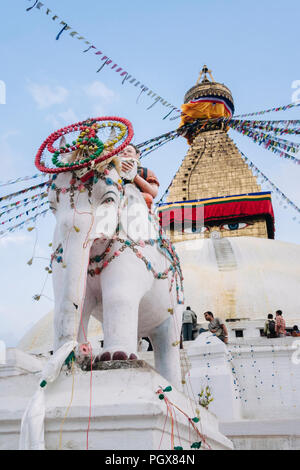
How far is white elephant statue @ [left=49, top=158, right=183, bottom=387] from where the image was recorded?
11.5ft

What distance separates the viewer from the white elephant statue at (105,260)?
11.5ft

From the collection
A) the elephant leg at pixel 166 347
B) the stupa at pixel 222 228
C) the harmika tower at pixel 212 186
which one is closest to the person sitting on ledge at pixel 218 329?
the stupa at pixel 222 228

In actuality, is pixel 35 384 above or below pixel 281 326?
below

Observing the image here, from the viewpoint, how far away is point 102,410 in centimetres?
276

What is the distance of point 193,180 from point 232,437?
20597mm

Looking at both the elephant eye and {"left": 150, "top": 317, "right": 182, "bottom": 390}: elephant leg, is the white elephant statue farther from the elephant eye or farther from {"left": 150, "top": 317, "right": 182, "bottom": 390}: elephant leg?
{"left": 150, "top": 317, "right": 182, "bottom": 390}: elephant leg

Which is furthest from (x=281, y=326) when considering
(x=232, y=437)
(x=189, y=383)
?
(x=232, y=437)

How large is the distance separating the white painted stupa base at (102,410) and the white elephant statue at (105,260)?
1.33 ft

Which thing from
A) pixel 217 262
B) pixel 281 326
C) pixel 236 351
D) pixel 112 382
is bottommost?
pixel 112 382

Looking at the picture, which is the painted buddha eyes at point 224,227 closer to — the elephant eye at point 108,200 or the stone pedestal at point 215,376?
the stone pedestal at point 215,376

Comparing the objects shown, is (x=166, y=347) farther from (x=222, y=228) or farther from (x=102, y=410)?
(x=222, y=228)

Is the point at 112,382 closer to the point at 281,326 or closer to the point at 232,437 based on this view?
the point at 232,437
